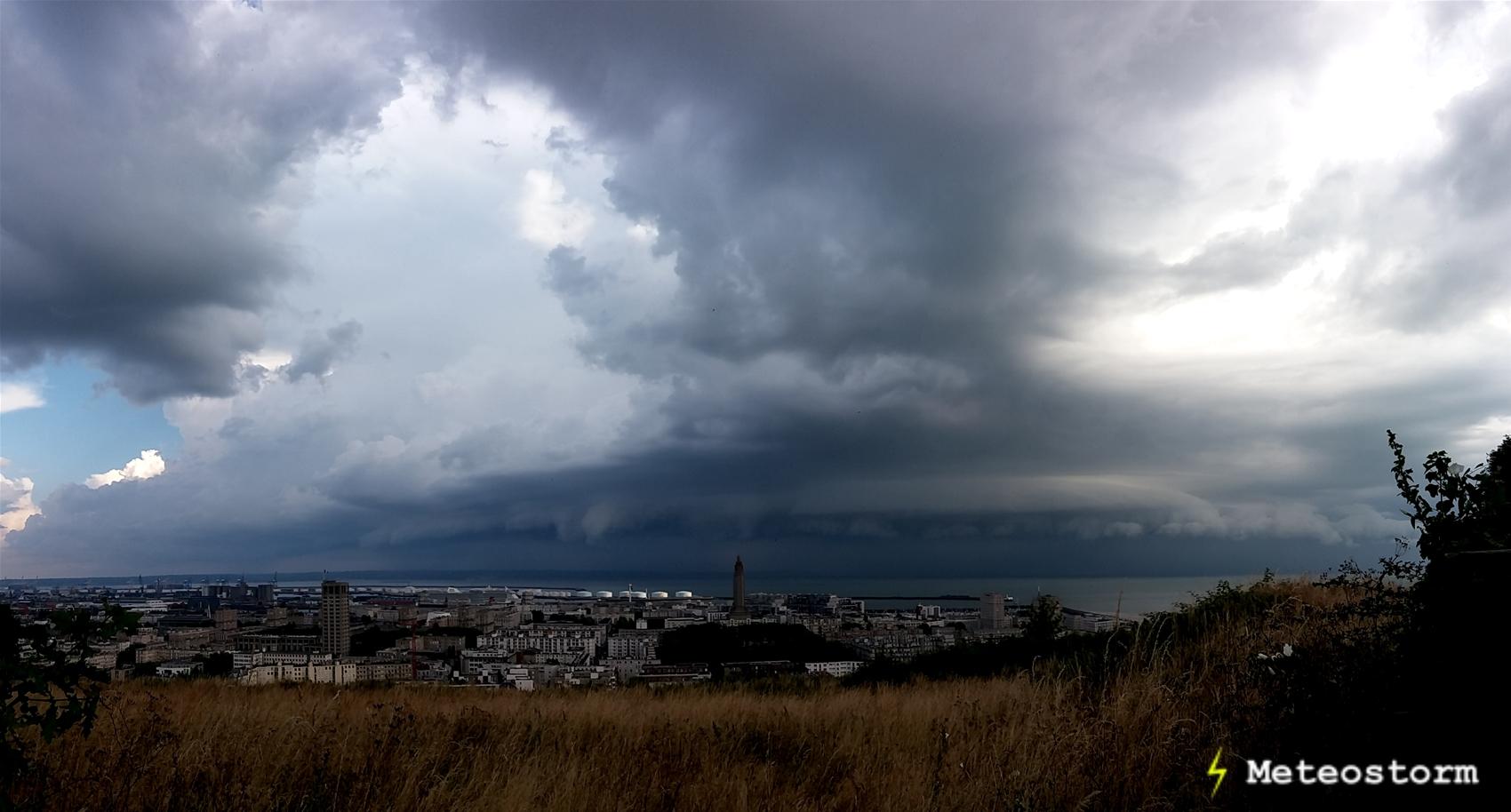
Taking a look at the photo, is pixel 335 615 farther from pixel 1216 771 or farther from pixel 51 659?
pixel 1216 771

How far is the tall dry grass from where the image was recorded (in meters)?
4.79

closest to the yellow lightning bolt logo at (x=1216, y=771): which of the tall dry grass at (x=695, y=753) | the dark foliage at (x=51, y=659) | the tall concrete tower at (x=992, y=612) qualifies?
the tall dry grass at (x=695, y=753)

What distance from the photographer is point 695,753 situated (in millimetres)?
6617

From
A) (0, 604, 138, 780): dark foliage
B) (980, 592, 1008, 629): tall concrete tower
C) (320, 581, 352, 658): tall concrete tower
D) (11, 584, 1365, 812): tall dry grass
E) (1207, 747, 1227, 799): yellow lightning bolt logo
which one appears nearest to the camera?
(0, 604, 138, 780): dark foliage

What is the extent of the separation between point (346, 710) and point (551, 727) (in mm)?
2152

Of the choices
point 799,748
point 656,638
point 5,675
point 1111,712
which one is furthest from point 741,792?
point 656,638

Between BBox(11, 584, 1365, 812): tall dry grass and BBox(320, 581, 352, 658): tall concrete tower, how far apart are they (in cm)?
1561

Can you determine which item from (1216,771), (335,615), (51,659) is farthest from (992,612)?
(51,659)

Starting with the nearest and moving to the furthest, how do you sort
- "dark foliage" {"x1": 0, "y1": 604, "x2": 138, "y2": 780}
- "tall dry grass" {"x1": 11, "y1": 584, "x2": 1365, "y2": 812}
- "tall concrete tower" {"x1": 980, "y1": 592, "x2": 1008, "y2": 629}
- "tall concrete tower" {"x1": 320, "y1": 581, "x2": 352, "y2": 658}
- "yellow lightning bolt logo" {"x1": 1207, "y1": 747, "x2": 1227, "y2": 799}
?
"dark foliage" {"x1": 0, "y1": 604, "x2": 138, "y2": 780} < "yellow lightning bolt logo" {"x1": 1207, "y1": 747, "x2": 1227, "y2": 799} < "tall dry grass" {"x1": 11, "y1": 584, "x2": 1365, "y2": 812} < "tall concrete tower" {"x1": 320, "y1": 581, "x2": 352, "y2": 658} < "tall concrete tower" {"x1": 980, "y1": 592, "x2": 1008, "y2": 629}

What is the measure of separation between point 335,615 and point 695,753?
828 inches

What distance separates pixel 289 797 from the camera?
489cm

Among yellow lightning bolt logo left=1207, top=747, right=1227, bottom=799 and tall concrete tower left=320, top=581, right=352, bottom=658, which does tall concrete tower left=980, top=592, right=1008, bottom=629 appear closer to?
tall concrete tower left=320, top=581, right=352, bottom=658

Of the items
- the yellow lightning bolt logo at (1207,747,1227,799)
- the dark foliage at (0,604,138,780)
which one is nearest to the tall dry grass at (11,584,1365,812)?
the yellow lightning bolt logo at (1207,747,1227,799)

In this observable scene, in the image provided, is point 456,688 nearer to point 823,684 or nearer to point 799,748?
point 823,684
